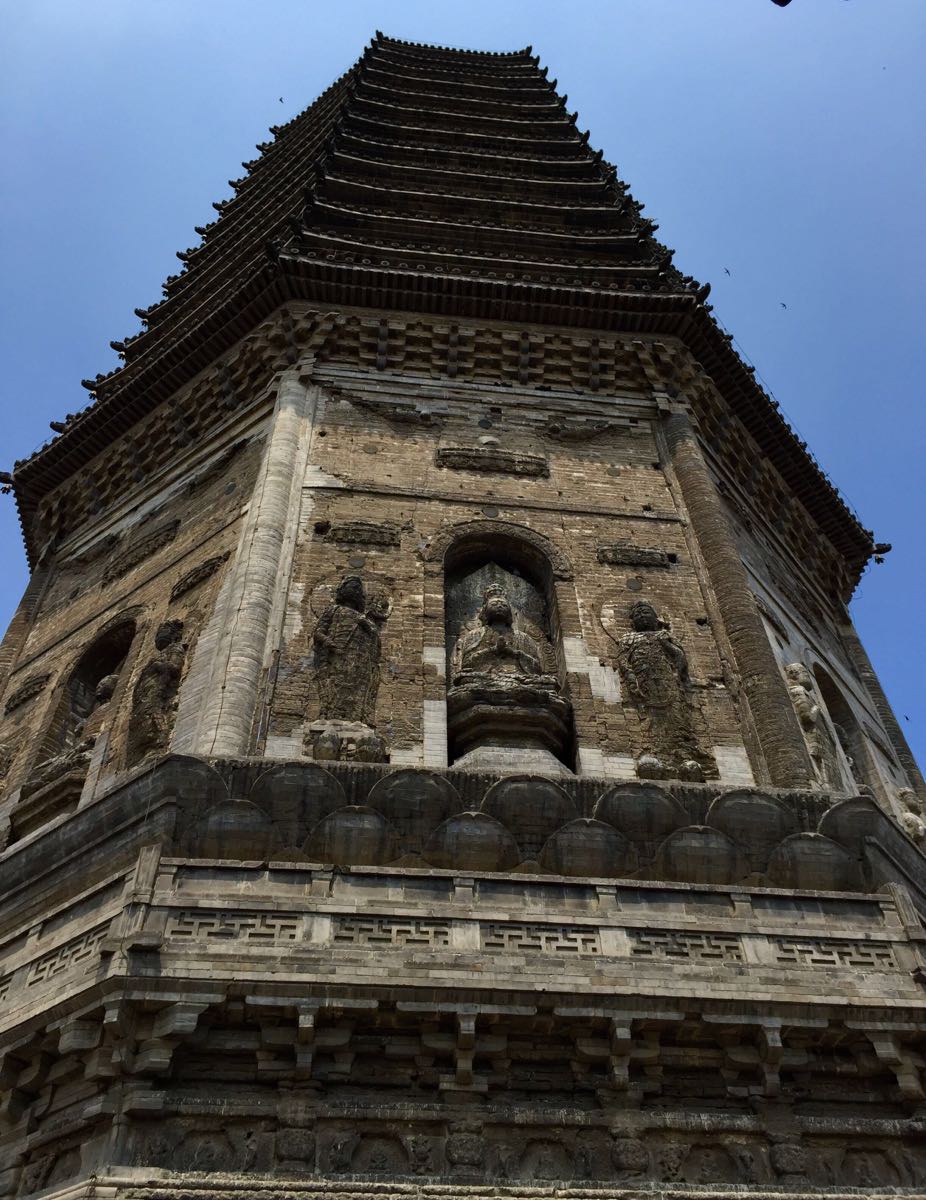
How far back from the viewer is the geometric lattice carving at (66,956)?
6.95 meters

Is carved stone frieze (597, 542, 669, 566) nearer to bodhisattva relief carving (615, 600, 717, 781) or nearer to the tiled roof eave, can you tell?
bodhisattva relief carving (615, 600, 717, 781)

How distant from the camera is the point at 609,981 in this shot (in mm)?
6754

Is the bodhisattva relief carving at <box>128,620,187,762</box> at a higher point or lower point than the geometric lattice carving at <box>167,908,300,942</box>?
higher

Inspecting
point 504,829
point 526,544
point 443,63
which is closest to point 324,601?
point 526,544

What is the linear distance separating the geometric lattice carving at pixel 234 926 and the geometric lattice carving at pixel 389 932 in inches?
11.6

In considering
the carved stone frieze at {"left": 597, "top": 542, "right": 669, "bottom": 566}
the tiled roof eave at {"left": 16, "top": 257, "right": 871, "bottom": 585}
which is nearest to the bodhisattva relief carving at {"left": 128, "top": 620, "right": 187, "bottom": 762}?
the carved stone frieze at {"left": 597, "top": 542, "right": 669, "bottom": 566}

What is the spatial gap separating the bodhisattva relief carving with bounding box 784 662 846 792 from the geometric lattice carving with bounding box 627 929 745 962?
140 inches

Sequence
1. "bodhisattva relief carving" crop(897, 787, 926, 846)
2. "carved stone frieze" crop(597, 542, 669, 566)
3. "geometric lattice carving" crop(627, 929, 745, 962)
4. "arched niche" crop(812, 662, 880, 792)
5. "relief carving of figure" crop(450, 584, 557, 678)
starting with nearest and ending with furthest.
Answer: "geometric lattice carving" crop(627, 929, 745, 962)
"relief carving of figure" crop(450, 584, 557, 678)
"carved stone frieze" crop(597, 542, 669, 566)
"bodhisattva relief carving" crop(897, 787, 926, 846)
"arched niche" crop(812, 662, 880, 792)

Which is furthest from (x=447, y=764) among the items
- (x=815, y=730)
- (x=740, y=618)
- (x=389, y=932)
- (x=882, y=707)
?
(x=882, y=707)

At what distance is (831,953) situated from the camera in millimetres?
7215

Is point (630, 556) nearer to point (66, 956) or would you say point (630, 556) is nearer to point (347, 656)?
point (347, 656)

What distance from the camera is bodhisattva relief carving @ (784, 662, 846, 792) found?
1080 cm

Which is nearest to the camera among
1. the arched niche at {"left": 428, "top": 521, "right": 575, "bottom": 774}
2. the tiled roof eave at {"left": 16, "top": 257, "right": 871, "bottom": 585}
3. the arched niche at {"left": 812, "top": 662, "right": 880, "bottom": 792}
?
the arched niche at {"left": 428, "top": 521, "right": 575, "bottom": 774}

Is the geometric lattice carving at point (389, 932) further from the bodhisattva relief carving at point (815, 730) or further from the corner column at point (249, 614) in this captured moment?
the bodhisattva relief carving at point (815, 730)
